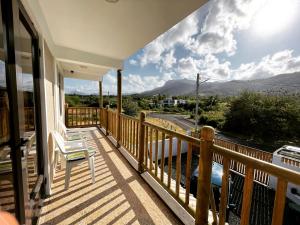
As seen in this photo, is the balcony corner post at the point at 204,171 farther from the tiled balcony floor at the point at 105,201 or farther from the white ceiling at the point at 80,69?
the white ceiling at the point at 80,69

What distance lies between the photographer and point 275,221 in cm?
88

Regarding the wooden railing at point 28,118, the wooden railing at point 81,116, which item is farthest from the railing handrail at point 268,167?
the wooden railing at point 81,116

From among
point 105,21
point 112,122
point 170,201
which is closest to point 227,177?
point 170,201

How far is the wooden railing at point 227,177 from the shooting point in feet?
2.84

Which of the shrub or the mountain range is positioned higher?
the mountain range

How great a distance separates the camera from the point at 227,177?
1232mm

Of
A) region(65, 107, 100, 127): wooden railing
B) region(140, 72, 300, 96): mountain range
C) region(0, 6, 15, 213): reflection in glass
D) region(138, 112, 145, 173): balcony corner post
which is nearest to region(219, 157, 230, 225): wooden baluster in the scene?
region(0, 6, 15, 213): reflection in glass

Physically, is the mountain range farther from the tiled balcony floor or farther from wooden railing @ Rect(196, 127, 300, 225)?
wooden railing @ Rect(196, 127, 300, 225)

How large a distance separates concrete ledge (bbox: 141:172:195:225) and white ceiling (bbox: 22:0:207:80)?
222cm

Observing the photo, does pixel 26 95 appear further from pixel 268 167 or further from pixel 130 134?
pixel 130 134

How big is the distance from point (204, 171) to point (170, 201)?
0.87 meters

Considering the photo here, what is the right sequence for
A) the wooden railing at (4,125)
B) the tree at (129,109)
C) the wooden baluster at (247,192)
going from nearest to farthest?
the wooden railing at (4,125), the wooden baluster at (247,192), the tree at (129,109)

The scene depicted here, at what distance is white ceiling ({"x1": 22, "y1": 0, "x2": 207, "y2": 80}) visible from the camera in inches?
64.8

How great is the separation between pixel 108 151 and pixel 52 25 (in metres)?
2.75
